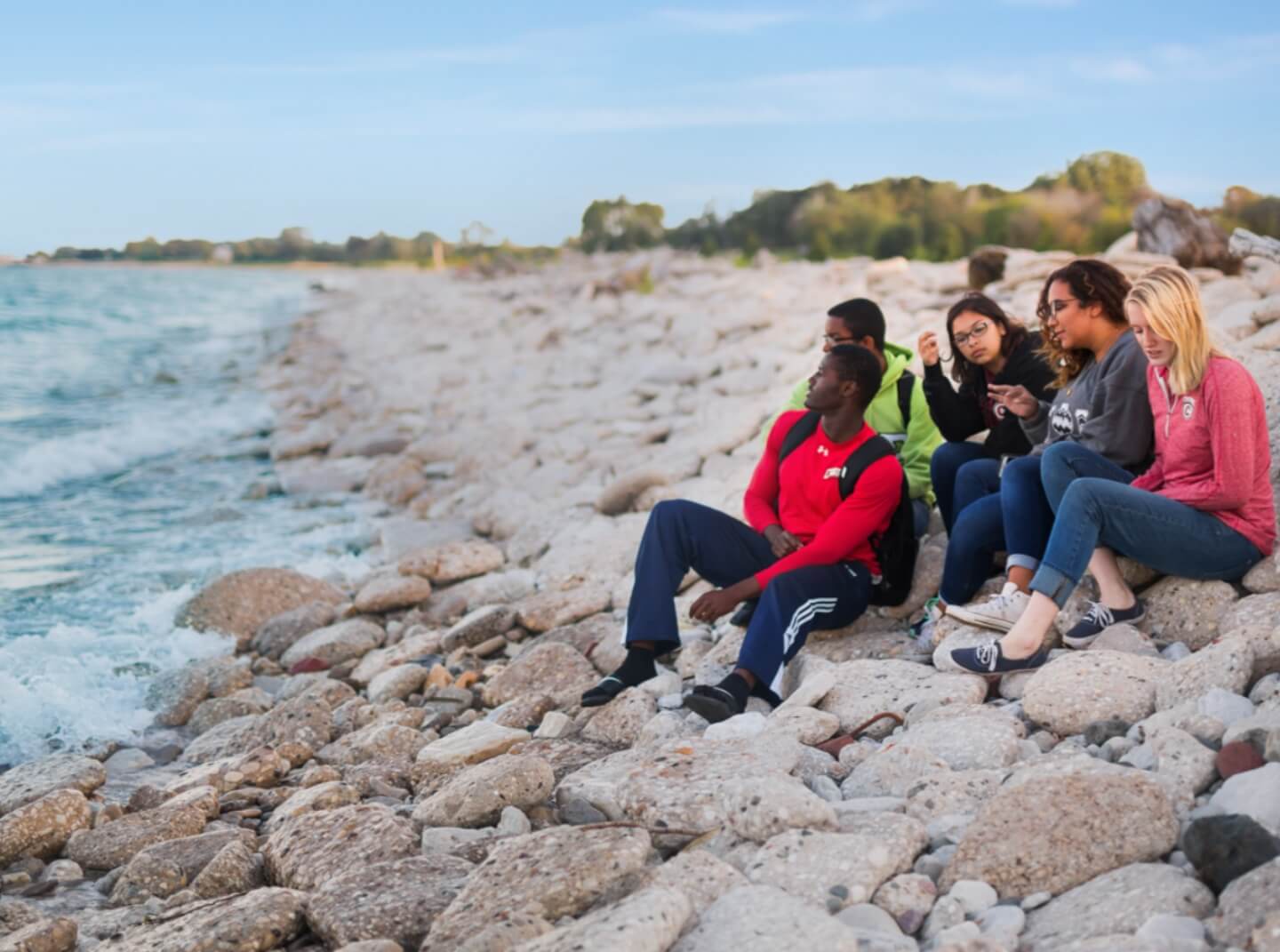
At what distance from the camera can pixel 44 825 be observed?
4098 millimetres

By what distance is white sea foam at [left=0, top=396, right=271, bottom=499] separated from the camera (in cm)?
1196

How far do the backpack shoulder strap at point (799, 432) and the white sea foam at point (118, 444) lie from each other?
8746 mm

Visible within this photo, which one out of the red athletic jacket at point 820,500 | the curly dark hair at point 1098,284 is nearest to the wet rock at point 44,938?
the red athletic jacket at point 820,500

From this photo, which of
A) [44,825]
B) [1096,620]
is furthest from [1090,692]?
[44,825]

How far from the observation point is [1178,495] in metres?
4.18

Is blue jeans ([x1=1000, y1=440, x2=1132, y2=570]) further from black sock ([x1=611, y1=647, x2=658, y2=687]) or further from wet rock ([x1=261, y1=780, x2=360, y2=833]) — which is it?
wet rock ([x1=261, y1=780, x2=360, y2=833])

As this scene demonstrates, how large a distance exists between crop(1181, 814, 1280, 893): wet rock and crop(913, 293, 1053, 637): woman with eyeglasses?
2356mm

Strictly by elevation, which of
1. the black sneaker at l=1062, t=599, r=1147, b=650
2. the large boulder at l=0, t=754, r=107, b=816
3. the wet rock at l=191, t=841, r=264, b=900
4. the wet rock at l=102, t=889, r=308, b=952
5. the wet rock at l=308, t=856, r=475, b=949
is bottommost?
the large boulder at l=0, t=754, r=107, b=816

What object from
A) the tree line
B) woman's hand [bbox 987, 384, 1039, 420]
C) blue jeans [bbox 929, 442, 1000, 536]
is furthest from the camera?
the tree line

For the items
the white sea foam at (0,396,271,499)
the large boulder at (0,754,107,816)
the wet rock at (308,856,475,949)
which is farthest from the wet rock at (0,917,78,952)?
the white sea foam at (0,396,271,499)

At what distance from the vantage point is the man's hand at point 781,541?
16.0ft

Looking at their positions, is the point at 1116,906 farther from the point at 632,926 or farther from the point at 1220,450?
the point at 1220,450

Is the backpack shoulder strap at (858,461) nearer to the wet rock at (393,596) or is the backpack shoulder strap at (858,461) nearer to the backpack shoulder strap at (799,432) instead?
the backpack shoulder strap at (799,432)

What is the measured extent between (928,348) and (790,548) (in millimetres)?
1039
